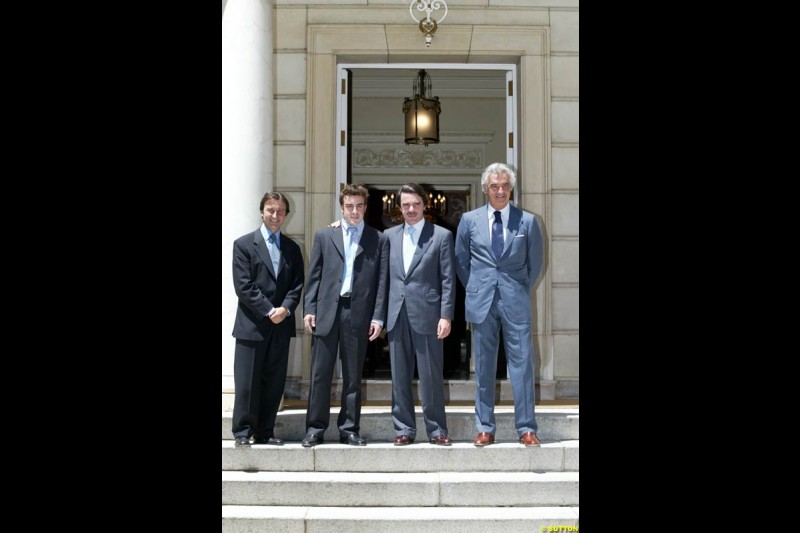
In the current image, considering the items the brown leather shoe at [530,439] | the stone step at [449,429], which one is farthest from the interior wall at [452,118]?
the brown leather shoe at [530,439]

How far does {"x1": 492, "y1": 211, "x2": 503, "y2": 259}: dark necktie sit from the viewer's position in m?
5.41

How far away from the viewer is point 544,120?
732cm

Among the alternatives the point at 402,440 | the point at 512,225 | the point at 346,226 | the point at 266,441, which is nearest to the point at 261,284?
the point at 346,226

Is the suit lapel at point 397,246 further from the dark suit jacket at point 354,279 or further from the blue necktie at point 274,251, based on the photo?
the blue necktie at point 274,251

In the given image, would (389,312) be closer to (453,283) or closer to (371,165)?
(453,283)

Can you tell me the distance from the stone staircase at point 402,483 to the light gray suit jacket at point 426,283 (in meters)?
0.84

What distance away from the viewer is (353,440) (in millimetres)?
5379

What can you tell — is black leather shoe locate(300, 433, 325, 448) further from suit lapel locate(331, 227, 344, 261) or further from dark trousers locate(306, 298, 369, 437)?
suit lapel locate(331, 227, 344, 261)

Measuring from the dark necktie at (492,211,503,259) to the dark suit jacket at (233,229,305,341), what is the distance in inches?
54.6

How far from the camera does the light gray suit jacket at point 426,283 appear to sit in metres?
5.38

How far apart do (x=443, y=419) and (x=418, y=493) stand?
605 mm

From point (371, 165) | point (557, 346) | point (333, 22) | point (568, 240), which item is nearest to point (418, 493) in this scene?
point (557, 346)

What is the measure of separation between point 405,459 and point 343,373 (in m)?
Answer: 0.73

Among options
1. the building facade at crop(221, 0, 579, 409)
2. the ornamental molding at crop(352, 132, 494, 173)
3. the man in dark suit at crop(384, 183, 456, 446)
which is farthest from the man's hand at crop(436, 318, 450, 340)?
the ornamental molding at crop(352, 132, 494, 173)
